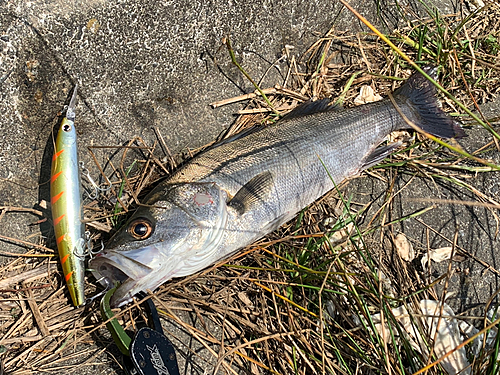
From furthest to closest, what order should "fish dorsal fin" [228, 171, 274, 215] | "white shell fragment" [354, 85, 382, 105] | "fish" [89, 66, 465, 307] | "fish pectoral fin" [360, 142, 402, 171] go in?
"white shell fragment" [354, 85, 382, 105] → "fish pectoral fin" [360, 142, 402, 171] → "fish dorsal fin" [228, 171, 274, 215] → "fish" [89, 66, 465, 307]

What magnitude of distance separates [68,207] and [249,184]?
1.30 metres

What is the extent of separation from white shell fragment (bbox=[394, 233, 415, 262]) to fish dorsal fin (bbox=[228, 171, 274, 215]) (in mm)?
1188

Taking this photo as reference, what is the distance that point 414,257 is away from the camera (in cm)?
334

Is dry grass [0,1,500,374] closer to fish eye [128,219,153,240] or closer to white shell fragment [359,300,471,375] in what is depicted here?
white shell fragment [359,300,471,375]

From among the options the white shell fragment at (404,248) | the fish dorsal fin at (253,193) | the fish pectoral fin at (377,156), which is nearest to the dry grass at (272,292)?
the white shell fragment at (404,248)

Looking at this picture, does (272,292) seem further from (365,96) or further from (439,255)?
(365,96)

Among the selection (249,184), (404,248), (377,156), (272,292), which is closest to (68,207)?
(249,184)

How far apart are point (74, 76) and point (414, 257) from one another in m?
3.05

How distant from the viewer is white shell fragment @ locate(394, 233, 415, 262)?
3301mm

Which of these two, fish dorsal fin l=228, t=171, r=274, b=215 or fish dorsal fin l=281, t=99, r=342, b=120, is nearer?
fish dorsal fin l=228, t=171, r=274, b=215

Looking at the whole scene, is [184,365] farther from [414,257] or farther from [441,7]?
[441,7]

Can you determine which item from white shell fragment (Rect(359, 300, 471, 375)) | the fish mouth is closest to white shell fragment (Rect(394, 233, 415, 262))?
white shell fragment (Rect(359, 300, 471, 375))

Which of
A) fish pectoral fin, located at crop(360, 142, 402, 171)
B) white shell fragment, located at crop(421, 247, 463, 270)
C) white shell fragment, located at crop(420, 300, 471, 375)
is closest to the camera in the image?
white shell fragment, located at crop(420, 300, 471, 375)

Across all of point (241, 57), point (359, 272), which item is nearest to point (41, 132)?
point (241, 57)
